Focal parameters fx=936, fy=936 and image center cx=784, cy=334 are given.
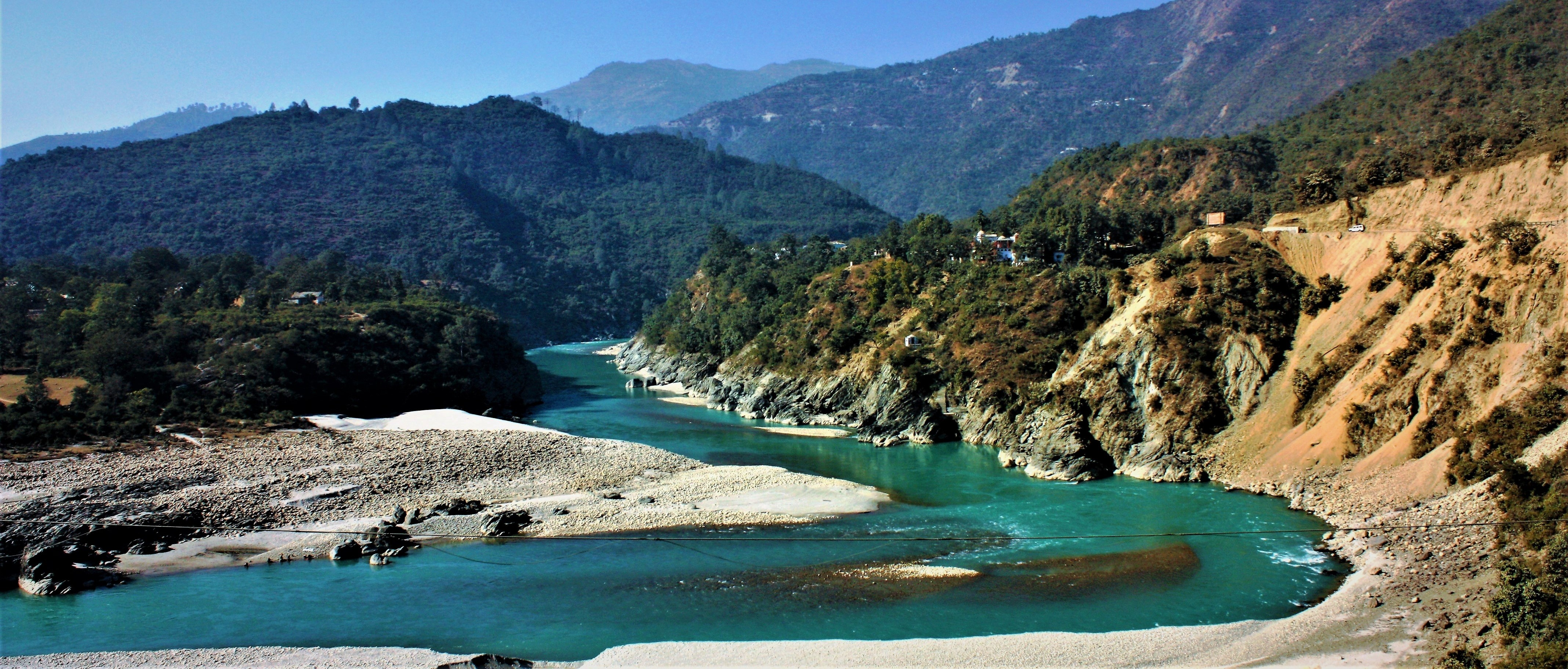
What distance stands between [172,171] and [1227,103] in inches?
6927

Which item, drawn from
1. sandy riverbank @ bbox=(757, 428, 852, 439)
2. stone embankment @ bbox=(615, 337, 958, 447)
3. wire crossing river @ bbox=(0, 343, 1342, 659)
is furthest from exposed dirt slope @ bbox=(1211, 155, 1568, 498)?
sandy riverbank @ bbox=(757, 428, 852, 439)

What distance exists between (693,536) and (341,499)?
559 inches

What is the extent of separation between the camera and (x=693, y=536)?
105ft

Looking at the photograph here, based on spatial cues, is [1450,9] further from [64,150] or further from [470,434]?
[64,150]

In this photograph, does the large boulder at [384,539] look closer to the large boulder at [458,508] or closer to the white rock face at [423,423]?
the large boulder at [458,508]

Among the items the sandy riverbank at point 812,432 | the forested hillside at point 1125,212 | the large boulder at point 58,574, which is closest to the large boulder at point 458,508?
the large boulder at point 58,574

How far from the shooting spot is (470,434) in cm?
4744

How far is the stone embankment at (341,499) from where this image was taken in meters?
29.6

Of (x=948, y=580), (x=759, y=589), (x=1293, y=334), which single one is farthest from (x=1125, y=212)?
(x=759, y=589)

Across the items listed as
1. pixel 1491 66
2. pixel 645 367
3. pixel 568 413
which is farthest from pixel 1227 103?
pixel 568 413

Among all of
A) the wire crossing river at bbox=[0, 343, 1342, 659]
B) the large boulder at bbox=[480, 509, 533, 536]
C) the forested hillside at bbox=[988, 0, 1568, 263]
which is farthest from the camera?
the forested hillside at bbox=[988, 0, 1568, 263]

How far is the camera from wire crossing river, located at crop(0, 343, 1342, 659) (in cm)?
2367

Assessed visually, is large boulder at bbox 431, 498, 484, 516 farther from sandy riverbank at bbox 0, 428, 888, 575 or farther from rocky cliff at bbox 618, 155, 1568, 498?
rocky cliff at bbox 618, 155, 1568, 498

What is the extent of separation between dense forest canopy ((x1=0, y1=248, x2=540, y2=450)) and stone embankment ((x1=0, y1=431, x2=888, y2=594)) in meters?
6.59
